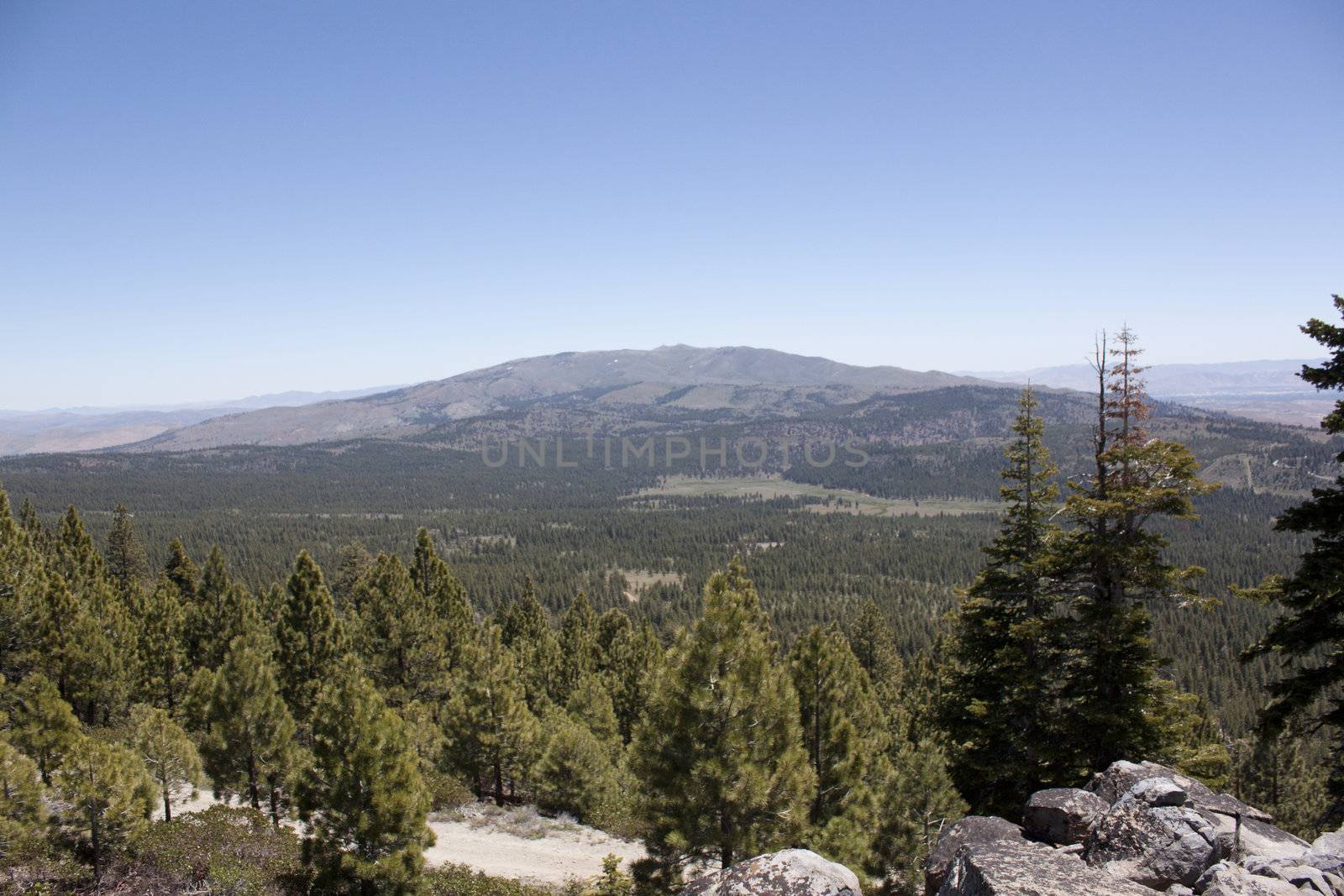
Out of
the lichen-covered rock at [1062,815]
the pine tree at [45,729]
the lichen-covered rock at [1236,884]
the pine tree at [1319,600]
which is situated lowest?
the pine tree at [45,729]

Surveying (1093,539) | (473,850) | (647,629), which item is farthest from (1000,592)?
(647,629)

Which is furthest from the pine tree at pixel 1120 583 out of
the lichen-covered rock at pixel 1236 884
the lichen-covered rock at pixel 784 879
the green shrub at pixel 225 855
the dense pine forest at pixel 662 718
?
the green shrub at pixel 225 855

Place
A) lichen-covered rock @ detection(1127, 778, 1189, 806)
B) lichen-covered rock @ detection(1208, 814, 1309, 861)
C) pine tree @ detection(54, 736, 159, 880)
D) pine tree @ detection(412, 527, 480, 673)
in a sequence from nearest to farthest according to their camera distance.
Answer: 1. lichen-covered rock @ detection(1208, 814, 1309, 861)
2. lichen-covered rock @ detection(1127, 778, 1189, 806)
3. pine tree @ detection(54, 736, 159, 880)
4. pine tree @ detection(412, 527, 480, 673)

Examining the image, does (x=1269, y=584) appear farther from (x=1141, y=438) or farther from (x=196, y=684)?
(x=196, y=684)

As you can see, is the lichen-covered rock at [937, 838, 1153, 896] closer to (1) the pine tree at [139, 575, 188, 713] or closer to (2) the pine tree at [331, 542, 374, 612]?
(1) the pine tree at [139, 575, 188, 713]

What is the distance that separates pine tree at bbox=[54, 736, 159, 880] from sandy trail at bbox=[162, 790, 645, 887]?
19.7ft

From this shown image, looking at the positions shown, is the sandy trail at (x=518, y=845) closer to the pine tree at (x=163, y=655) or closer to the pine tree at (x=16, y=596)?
the pine tree at (x=16, y=596)

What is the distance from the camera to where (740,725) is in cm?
1545

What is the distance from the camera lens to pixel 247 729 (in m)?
23.9

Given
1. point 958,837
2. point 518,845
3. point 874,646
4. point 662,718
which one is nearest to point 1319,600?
point 958,837

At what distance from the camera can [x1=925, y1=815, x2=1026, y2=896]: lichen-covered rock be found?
12883 millimetres

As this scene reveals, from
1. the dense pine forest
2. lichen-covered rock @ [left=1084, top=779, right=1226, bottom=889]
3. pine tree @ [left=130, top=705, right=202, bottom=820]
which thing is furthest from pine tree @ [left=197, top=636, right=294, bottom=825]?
lichen-covered rock @ [left=1084, top=779, right=1226, bottom=889]

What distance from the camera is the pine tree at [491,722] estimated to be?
2994 cm

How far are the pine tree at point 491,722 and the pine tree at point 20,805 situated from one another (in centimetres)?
1541
